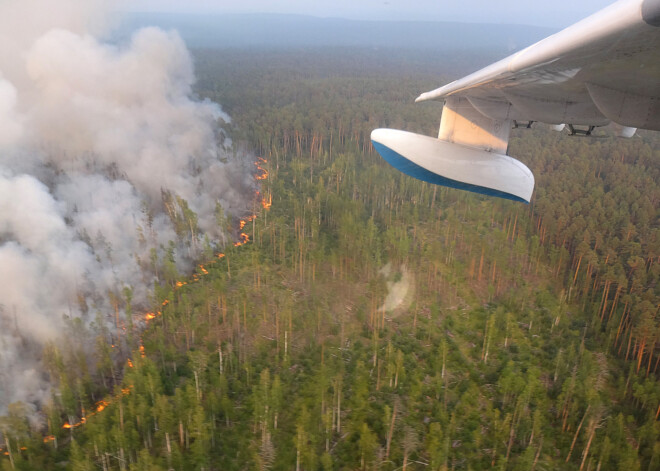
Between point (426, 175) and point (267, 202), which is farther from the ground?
point (426, 175)

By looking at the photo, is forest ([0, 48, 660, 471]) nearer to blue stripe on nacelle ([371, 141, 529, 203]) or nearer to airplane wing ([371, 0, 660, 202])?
blue stripe on nacelle ([371, 141, 529, 203])

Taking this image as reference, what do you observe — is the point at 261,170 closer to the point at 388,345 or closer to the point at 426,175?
the point at 388,345

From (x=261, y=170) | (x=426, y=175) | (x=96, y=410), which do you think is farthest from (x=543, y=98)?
(x=261, y=170)

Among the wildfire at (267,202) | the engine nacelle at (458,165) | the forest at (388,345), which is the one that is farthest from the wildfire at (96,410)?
the wildfire at (267,202)

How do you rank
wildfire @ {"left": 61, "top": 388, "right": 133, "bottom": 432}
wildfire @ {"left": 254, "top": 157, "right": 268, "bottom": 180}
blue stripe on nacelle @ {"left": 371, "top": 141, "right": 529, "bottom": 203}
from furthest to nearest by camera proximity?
wildfire @ {"left": 254, "top": 157, "right": 268, "bottom": 180} < wildfire @ {"left": 61, "top": 388, "right": 133, "bottom": 432} < blue stripe on nacelle @ {"left": 371, "top": 141, "right": 529, "bottom": 203}

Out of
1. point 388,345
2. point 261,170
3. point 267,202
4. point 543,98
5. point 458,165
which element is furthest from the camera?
point 261,170

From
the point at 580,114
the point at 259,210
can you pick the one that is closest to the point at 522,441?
the point at 580,114

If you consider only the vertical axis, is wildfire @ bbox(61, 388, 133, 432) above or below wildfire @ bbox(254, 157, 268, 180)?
below

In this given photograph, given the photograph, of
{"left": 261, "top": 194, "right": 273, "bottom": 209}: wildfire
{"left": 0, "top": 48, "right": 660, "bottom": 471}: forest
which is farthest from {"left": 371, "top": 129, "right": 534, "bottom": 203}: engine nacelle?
{"left": 261, "top": 194, "right": 273, "bottom": 209}: wildfire
